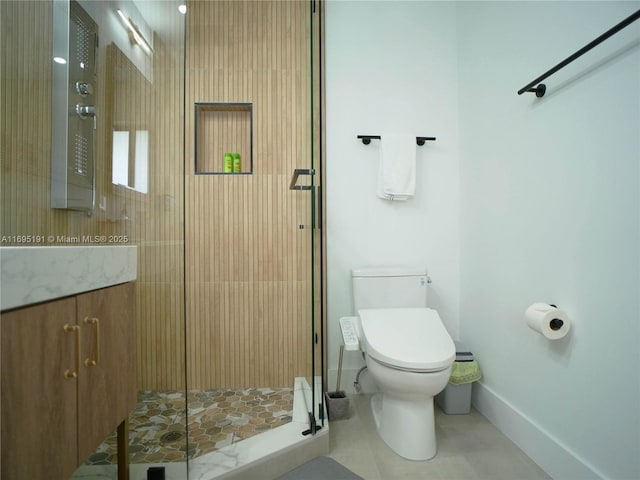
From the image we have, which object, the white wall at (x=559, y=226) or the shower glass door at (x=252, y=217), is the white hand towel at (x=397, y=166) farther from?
the shower glass door at (x=252, y=217)

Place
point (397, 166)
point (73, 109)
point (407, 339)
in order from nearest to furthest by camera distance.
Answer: point (73, 109) < point (407, 339) < point (397, 166)

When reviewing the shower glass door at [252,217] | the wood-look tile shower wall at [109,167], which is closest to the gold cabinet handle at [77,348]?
the wood-look tile shower wall at [109,167]

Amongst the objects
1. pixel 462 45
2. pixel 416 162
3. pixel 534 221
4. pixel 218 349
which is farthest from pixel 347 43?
pixel 218 349

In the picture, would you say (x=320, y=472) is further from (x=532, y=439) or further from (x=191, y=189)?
(x=191, y=189)

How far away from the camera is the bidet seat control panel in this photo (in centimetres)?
142

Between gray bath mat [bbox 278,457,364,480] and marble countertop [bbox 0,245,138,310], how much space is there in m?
0.90

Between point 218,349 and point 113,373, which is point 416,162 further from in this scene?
point 113,373

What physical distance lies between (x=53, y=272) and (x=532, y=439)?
1.80 m

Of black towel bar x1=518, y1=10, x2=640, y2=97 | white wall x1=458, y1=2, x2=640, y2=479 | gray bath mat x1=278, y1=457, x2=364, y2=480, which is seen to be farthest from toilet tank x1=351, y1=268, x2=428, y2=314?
black towel bar x1=518, y1=10, x2=640, y2=97

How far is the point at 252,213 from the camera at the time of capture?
1631mm

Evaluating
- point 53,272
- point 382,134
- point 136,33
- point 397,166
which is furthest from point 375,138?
point 53,272

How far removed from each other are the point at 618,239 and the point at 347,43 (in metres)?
1.73

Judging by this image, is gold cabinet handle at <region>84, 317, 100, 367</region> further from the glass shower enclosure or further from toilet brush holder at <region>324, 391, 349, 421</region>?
toilet brush holder at <region>324, 391, 349, 421</region>

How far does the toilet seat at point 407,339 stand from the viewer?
124 centimetres
